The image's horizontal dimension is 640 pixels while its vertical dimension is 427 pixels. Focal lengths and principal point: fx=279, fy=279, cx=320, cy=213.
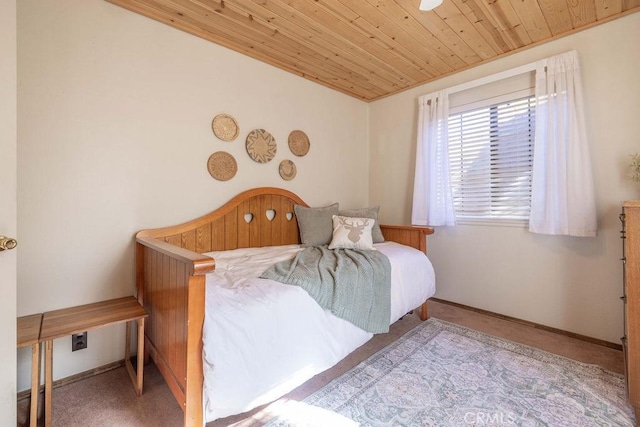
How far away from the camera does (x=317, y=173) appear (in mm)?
2889

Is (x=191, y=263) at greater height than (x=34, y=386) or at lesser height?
greater

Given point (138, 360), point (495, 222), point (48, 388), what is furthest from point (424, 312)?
point (48, 388)

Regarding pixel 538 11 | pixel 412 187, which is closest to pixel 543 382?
pixel 412 187

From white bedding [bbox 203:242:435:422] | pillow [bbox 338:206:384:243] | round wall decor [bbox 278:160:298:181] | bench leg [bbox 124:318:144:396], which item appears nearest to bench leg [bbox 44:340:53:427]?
bench leg [bbox 124:318:144:396]

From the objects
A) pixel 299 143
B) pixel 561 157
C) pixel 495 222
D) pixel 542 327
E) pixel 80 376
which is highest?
pixel 299 143

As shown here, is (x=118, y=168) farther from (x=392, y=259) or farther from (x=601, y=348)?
(x=601, y=348)

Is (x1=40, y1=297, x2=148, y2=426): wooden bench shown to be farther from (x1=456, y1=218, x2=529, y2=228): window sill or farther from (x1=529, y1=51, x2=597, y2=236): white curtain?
(x1=529, y1=51, x2=597, y2=236): white curtain

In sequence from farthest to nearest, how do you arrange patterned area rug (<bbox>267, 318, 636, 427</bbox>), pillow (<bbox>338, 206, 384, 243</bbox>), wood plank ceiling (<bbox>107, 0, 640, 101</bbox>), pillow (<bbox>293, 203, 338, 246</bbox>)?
1. pillow (<bbox>338, 206, 384, 243</bbox>)
2. pillow (<bbox>293, 203, 338, 246</bbox>)
3. wood plank ceiling (<bbox>107, 0, 640, 101</bbox>)
4. patterned area rug (<bbox>267, 318, 636, 427</bbox>)

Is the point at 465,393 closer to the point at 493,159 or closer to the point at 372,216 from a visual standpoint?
the point at 372,216

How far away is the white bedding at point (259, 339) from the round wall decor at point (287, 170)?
1.13 m

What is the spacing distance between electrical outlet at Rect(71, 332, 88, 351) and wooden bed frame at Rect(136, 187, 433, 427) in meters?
0.33

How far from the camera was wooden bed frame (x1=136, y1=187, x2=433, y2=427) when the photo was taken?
999mm

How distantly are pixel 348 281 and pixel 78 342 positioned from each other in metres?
1.57

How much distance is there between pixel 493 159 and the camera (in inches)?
95.4
